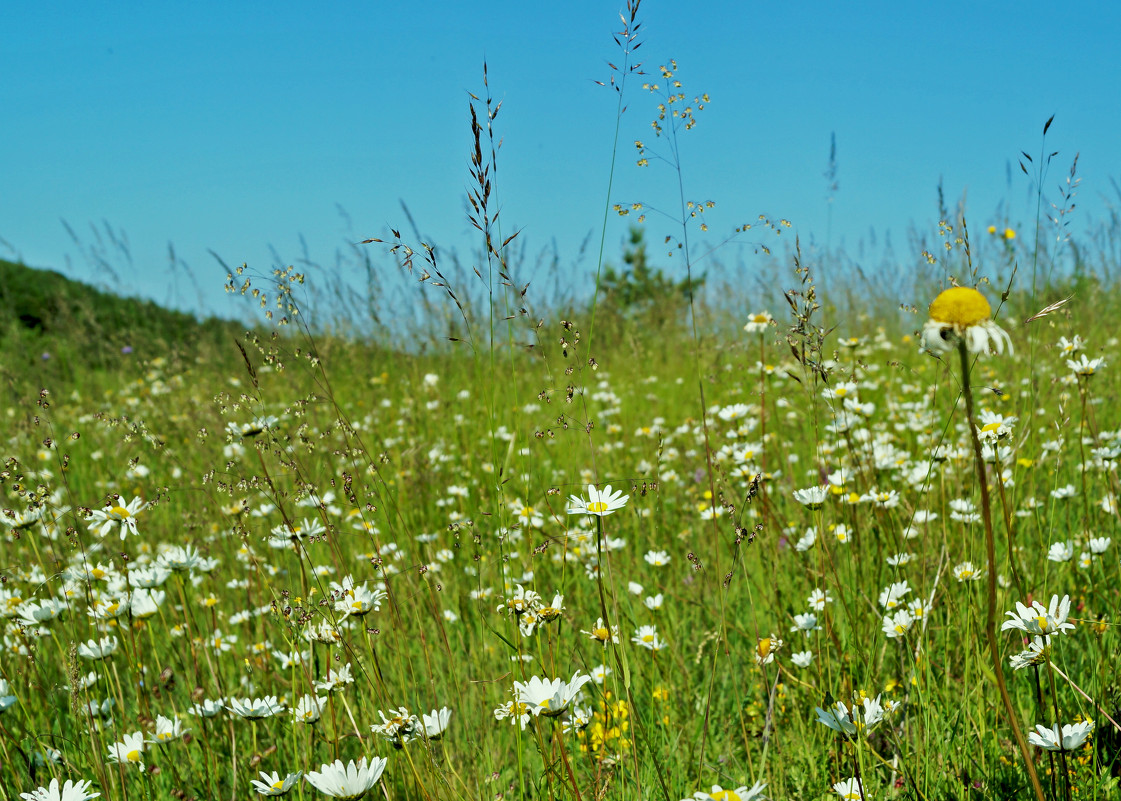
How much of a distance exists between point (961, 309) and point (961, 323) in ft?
0.05

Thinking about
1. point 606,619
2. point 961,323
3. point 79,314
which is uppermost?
point 79,314

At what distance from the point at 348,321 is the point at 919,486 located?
462cm

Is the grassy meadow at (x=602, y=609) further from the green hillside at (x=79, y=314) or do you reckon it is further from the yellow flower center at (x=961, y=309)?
the green hillside at (x=79, y=314)

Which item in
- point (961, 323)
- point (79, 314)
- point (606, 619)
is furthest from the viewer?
point (79, 314)

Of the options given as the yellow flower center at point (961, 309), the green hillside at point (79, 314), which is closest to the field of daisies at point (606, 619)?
the yellow flower center at point (961, 309)

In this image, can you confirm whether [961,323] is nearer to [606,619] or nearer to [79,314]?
[606,619]

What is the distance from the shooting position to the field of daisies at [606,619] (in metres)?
1.28

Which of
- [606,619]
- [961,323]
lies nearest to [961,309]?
[961,323]

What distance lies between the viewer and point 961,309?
830 millimetres

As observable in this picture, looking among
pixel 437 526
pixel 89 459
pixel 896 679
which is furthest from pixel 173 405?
pixel 896 679

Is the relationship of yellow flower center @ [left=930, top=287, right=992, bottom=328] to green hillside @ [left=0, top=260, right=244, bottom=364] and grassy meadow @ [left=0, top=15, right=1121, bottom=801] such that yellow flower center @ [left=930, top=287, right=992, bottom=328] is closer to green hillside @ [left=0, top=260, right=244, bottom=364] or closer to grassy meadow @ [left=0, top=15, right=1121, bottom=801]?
grassy meadow @ [left=0, top=15, right=1121, bottom=801]

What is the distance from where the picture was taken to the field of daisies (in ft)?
4.21

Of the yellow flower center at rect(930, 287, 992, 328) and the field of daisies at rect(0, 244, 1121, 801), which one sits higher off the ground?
the yellow flower center at rect(930, 287, 992, 328)

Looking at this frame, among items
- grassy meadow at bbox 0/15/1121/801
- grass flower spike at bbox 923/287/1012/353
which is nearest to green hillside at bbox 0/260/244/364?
grassy meadow at bbox 0/15/1121/801
